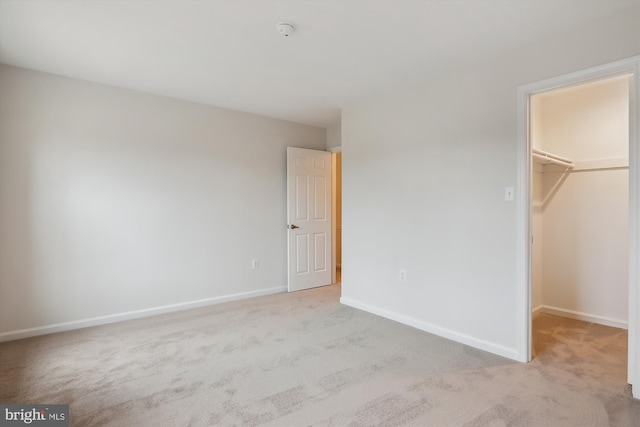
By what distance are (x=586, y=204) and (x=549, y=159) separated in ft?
2.63

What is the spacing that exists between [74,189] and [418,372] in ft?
11.6

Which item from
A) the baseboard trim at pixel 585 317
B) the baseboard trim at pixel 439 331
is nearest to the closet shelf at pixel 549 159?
the baseboard trim at pixel 585 317

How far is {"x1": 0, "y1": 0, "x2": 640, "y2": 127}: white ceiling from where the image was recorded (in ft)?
6.87

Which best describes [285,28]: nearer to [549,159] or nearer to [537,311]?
[549,159]

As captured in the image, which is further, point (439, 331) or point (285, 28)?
point (439, 331)

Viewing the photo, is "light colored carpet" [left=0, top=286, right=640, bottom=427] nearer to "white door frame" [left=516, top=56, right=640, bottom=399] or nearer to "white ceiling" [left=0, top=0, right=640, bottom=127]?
"white door frame" [left=516, top=56, right=640, bottom=399]

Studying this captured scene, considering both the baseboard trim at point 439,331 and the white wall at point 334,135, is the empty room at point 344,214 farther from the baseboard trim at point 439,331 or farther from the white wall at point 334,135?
the white wall at point 334,135

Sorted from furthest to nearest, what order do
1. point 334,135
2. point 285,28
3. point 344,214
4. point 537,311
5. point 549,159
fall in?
point 334,135 → point 344,214 → point 537,311 → point 549,159 → point 285,28

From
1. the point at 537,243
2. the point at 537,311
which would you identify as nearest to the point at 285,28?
the point at 537,243

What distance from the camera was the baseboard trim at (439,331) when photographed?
2.69 meters

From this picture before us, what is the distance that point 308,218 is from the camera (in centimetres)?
495

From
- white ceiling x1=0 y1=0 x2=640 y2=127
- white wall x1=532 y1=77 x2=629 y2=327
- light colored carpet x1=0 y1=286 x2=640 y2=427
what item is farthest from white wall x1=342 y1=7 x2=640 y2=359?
white wall x1=532 y1=77 x2=629 y2=327

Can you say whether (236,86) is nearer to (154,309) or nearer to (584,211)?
(154,309)

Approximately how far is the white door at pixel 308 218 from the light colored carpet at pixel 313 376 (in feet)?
4.92
